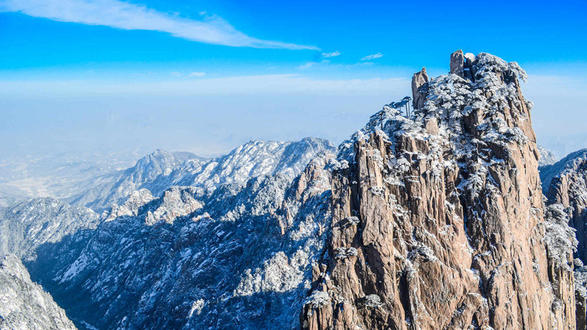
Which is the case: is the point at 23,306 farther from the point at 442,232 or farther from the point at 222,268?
the point at 442,232

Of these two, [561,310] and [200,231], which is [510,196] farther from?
[200,231]

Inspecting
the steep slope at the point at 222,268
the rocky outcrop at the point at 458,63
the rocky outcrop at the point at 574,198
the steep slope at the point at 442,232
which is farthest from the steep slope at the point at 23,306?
the rocky outcrop at the point at 574,198

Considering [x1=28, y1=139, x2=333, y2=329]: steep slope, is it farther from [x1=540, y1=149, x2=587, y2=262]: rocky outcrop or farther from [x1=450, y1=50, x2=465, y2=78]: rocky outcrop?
[x1=540, y1=149, x2=587, y2=262]: rocky outcrop

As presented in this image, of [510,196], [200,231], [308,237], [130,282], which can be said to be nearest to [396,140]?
[510,196]

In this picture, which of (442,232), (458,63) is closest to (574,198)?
(458,63)

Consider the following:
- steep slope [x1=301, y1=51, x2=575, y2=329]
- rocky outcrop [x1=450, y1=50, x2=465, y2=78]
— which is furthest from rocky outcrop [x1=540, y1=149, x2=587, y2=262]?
rocky outcrop [x1=450, y1=50, x2=465, y2=78]
